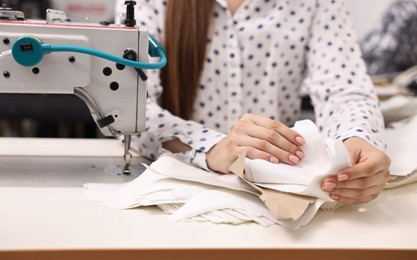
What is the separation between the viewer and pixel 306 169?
0.89 metres

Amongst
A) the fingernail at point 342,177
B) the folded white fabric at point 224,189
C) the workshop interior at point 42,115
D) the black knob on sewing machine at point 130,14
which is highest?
the black knob on sewing machine at point 130,14

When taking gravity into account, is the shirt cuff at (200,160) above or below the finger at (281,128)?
below

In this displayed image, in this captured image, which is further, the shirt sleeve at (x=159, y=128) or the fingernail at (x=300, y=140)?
the shirt sleeve at (x=159, y=128)

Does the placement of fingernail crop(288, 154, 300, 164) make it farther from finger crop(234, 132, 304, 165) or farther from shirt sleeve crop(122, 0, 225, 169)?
shirt sleeve crop(122, 0, 225, 169)

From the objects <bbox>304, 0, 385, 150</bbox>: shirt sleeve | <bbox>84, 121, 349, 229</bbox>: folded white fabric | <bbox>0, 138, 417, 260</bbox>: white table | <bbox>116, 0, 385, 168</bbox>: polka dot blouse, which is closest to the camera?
<bbox>0, 138, 417, 260</bbox>: white table

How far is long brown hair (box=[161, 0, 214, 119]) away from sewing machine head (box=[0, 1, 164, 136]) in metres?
0.26

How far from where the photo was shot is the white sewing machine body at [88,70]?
3.03 ft

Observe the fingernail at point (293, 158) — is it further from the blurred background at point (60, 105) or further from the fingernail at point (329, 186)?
the blurred background at point (60, 105)

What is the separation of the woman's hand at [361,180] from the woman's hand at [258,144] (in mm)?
79

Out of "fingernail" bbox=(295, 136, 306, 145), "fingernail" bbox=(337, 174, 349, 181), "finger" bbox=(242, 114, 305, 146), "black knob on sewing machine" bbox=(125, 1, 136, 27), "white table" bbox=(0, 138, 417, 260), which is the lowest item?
"white table" bbox=(0, 138, 417, 260)

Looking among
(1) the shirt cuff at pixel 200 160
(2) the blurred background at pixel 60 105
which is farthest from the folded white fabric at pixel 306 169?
(2) the blurred background at pixel 60 105

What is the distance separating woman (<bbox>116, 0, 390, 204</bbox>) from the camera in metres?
1.19

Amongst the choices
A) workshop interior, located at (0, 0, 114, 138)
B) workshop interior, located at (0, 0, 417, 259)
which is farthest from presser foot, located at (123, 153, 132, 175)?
workshop interior, located at (0, 0, 114, 138)

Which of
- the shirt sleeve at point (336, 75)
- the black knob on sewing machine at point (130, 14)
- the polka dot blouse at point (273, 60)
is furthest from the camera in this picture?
the polka dot blouse at point (273, 60)
